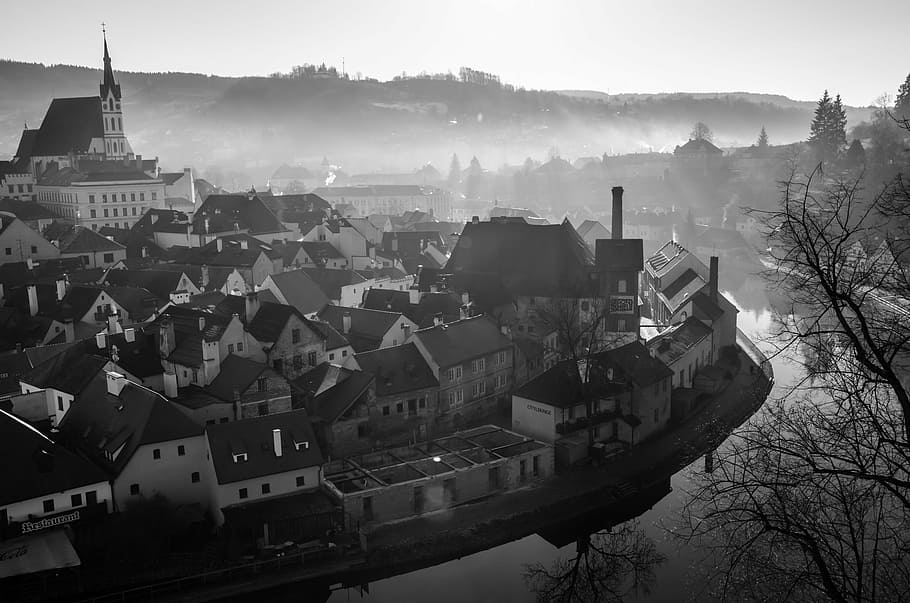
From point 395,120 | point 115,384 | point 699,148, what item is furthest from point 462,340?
point 395,120

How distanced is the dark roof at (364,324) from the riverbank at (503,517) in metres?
8.46

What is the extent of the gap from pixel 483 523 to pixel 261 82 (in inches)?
6501

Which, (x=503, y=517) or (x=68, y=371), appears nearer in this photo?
(x=503, y=517)

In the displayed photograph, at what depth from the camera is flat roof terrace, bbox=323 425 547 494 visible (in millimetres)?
20578

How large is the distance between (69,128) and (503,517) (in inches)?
2040

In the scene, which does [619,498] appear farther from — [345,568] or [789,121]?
[789,121]

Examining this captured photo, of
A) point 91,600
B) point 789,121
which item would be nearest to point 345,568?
point 91,600

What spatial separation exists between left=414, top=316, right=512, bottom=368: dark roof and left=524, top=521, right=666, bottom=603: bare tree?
7.35 m

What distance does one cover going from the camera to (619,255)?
108 ft

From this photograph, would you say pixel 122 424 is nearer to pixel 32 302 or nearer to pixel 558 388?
pixel 558 388

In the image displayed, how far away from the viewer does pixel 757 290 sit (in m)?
55.3

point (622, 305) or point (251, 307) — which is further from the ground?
point (251, 307)

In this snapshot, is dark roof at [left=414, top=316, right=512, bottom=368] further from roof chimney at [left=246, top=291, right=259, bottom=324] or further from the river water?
the river water

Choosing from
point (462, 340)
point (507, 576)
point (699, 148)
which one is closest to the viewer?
point (507, 576)
